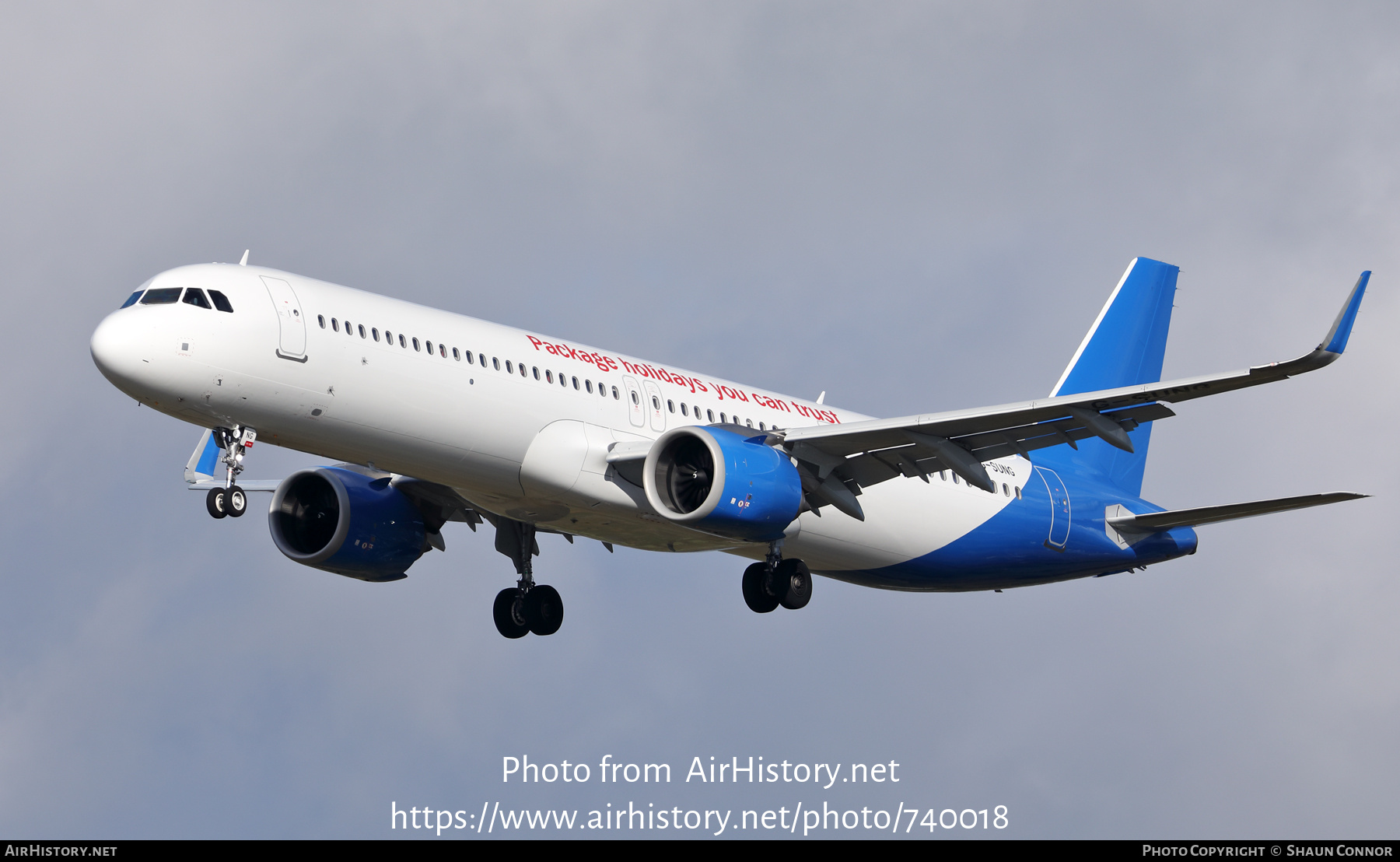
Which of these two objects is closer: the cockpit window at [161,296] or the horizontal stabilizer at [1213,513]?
the cockpit window at [161,296]

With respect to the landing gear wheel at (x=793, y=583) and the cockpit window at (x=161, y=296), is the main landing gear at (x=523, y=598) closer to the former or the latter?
the landing gear wheel at (x=793, y=583)

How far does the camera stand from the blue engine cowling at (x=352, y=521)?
34.0 meters

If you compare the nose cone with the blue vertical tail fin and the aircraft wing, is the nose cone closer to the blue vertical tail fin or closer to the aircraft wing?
the aircraft wing

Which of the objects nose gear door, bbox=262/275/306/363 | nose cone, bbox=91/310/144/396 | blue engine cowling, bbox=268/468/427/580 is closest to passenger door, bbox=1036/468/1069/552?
blue engine cowling, bbox=268/468/427/580

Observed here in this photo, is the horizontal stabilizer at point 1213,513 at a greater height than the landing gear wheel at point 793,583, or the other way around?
the horizontal stabilizer at point 1213,513

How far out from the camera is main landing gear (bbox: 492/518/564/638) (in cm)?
3562

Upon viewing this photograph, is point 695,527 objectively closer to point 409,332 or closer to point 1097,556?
point 409,332

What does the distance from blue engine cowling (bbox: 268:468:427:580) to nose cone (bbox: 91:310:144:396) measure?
26.6 ft

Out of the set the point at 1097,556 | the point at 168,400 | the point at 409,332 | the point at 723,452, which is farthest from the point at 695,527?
the point at 1097,556

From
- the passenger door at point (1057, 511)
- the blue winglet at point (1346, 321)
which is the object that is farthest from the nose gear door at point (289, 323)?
the passenger door at point (1057, 511)

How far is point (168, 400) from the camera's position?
26406mm

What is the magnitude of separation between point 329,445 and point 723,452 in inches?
260

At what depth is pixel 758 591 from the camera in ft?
109

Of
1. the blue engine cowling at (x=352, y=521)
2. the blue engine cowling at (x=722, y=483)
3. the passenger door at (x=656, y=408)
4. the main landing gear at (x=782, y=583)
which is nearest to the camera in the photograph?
the blue engine cowling at (x=722, y=483)
